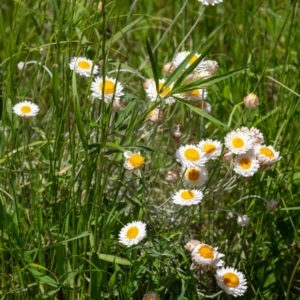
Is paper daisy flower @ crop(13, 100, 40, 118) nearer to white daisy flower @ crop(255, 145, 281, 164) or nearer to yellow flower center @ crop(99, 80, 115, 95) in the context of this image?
yellow flower center @ crop(99, 80, 115, 95)

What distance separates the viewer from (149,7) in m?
2.69

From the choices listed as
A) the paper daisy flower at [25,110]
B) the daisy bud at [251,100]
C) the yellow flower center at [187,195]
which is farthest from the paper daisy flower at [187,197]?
the paper daisy flower at [25,110]

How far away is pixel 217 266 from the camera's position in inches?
61.9

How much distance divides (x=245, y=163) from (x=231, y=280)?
0.24m

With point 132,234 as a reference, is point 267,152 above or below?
above

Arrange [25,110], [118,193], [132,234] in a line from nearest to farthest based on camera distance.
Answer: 1. [132,234]
2. [25,110]
3. [118,193]

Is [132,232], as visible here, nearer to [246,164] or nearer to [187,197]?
[187,197]

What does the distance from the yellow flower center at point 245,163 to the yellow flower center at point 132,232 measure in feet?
0.78

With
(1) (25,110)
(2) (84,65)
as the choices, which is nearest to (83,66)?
(2) (84,65)

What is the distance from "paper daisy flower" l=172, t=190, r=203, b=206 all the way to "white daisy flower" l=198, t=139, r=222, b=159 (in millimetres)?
80

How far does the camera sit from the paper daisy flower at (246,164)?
1.54 meters

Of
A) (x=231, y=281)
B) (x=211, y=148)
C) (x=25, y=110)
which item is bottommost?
(x=231, y=281)

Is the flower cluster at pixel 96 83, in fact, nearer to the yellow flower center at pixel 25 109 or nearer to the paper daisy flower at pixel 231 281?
the yellow flower center at pixel 25 109

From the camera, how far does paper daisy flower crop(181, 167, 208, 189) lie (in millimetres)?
1585
